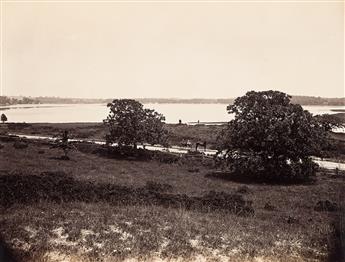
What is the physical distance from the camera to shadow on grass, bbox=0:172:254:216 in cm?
1944

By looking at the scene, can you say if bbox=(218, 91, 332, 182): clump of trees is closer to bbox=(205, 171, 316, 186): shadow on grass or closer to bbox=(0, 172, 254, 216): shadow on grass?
bbox=(205, 171, 316, 186): shadow on grass

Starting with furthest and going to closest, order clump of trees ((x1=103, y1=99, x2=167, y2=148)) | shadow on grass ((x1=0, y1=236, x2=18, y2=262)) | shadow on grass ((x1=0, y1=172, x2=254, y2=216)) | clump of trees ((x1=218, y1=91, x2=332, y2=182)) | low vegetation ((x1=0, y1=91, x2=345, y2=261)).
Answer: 1. clump of trees ((x1=103, y1=99, x2=167, y2=148))
2. clump of trees ((x1=218, y1=91, x2=332, y2=182))
3. shadow on grass ((x1=0, y1=172, x2=254, y2=216))
4. low vegetation ((x1=0, y1=91, x2=345, y2=261))
5. shadow on grass ((x1=0, y1=236, x2=18, y2=262))

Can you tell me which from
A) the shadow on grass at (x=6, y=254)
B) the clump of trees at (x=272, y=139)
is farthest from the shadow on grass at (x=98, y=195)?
the clump of trees at (x=272, y=139)

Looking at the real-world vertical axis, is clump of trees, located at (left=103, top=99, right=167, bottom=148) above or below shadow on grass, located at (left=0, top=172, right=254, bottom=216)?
above

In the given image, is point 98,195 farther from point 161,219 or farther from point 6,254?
point 6,254

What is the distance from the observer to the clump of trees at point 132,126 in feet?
138

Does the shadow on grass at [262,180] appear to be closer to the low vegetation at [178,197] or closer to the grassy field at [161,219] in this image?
the low vegetation at [178,197]

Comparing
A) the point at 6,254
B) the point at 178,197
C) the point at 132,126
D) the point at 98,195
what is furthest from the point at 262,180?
the point at 6,254

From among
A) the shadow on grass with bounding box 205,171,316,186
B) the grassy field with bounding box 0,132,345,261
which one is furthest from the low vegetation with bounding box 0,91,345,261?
the shadow on grass with bounding box 205,171,316,186

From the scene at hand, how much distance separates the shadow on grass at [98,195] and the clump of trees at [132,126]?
18.6m

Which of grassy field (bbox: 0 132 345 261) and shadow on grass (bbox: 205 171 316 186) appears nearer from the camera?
grassy field (bbox: 0 132 345 261)

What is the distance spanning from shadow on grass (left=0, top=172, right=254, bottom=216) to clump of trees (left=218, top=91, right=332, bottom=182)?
30.8 feet

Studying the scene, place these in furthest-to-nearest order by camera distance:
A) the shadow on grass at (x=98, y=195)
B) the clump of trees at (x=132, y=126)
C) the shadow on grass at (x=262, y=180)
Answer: the clump of trees at (x=132, y=126)
the shadow on grass at (x=262, y=180)
the shadow on grass at (x=98, y=195)

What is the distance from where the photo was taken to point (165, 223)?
15.7 metres
